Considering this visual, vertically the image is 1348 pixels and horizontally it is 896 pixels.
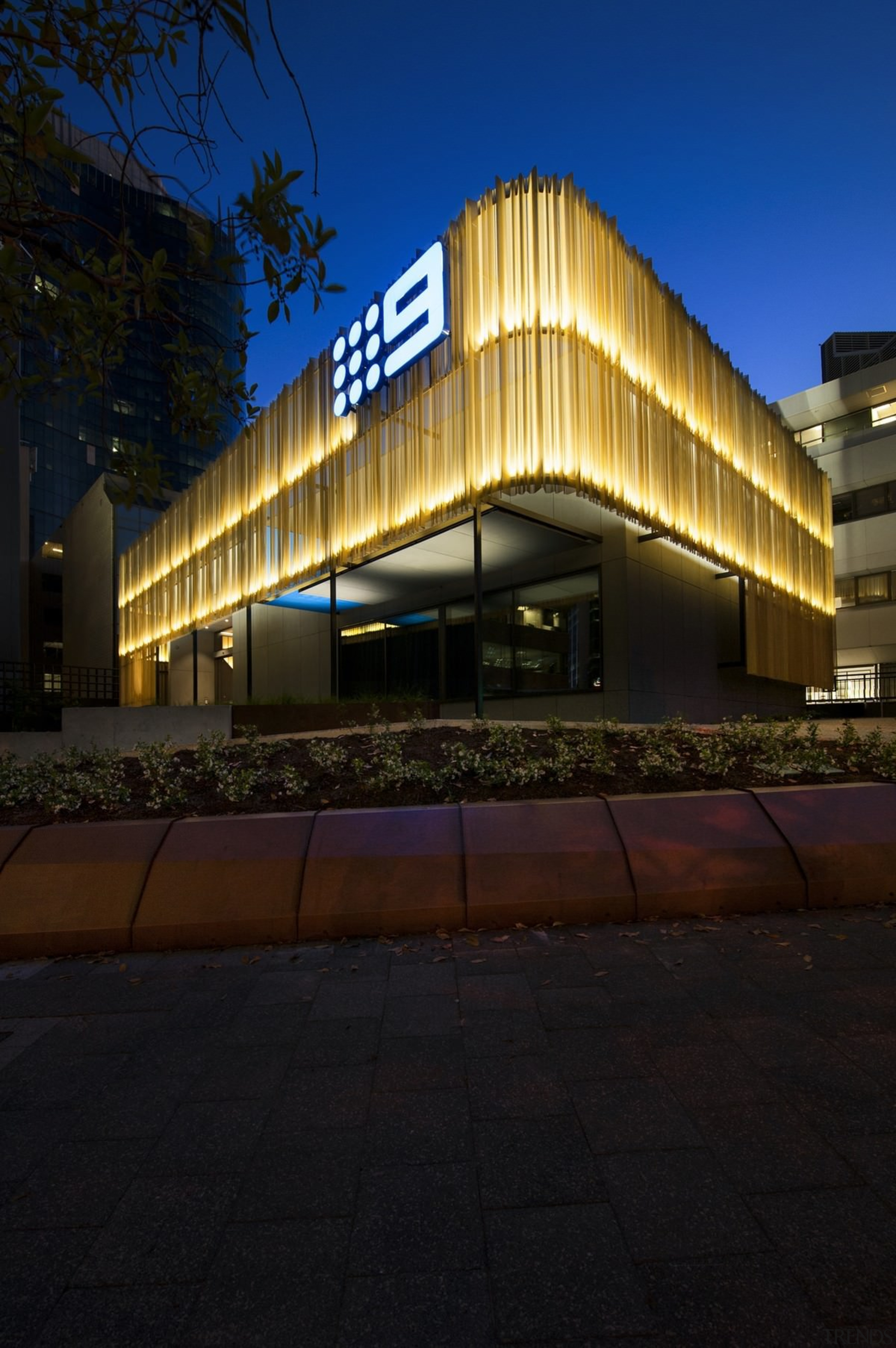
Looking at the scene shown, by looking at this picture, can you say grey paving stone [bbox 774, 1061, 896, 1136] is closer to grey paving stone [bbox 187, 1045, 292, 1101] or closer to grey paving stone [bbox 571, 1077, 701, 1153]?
grey paving stone [bbox 571, 1077, 701, 1153]

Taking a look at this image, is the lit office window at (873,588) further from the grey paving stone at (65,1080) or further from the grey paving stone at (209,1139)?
the grey paving stone at (65,1080)

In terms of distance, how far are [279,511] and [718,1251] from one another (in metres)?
19.8

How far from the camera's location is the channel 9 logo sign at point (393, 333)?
1331cm

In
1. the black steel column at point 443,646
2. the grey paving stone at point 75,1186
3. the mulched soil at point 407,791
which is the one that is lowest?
the grey paving stone at point 75,1186

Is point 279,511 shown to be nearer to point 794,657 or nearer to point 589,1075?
point 794,657

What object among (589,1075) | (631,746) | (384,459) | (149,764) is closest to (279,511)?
(384,459)

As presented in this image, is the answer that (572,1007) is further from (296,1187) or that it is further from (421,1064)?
(296,1187)

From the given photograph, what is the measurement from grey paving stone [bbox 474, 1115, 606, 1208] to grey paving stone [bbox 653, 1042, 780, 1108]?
1.80 ft

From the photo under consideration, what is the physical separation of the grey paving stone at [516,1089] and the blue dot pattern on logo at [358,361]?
15071 millimetres

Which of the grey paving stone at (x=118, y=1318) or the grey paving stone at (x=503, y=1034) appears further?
the grey paving stone at (x=503, y=1034)

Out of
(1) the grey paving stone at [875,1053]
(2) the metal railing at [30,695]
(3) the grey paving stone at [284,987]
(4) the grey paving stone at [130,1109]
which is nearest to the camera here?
(4) the grey paving stone at [130,1109]

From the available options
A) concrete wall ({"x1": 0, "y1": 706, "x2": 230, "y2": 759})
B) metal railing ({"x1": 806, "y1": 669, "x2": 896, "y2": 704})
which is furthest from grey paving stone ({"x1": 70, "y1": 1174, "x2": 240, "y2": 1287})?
metal railing ({"x1": 806, "y1": 669, "x2": 896, "y2": 704})

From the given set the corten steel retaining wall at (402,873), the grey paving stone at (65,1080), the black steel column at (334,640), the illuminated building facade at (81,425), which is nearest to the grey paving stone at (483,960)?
the corten steel retaining wall at (402,873)

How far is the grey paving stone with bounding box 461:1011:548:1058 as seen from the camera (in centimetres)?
311
